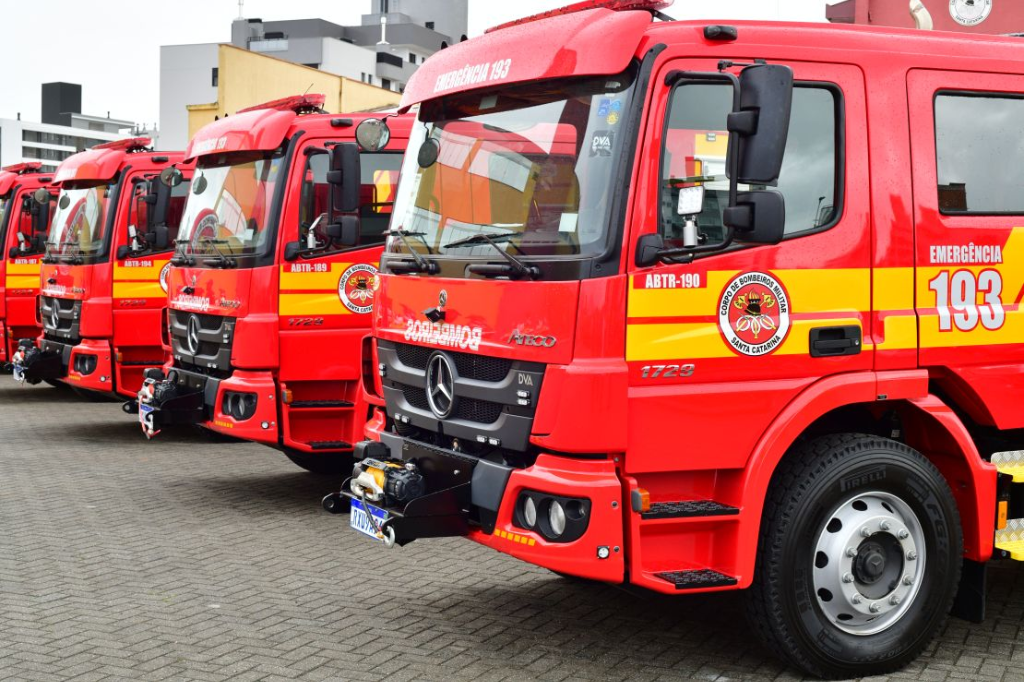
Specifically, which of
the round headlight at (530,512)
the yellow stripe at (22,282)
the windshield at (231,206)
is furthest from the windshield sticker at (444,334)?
the yellow stripe at (22,282)

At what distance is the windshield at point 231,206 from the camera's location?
959cm

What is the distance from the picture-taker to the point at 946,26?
8430 millimetres

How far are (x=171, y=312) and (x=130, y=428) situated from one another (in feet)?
15.0

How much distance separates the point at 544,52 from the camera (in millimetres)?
5449

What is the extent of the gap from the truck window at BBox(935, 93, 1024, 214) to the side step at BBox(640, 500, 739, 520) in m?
1.74

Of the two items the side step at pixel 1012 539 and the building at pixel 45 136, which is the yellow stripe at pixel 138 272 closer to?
the side step at pixel 1012 539

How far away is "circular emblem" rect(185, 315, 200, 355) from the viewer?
33.0 feet

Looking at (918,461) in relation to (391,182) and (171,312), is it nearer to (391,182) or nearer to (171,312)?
(391,182)

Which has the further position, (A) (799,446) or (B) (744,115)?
(A) (799,446)

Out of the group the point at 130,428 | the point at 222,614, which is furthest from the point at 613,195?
the point at 130,428

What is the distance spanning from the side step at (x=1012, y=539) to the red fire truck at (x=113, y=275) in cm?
903

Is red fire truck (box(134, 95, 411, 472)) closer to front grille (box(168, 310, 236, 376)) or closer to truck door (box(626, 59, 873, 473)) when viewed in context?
front grille (box(168, 310, 236, 376))

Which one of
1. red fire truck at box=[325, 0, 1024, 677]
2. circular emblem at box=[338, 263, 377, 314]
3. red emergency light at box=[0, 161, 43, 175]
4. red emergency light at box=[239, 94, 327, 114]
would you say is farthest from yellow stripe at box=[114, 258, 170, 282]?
red fire truck at box=[325, 0, 1024, 677]

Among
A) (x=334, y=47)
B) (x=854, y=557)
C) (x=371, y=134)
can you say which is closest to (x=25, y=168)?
(x=371, y=134)
